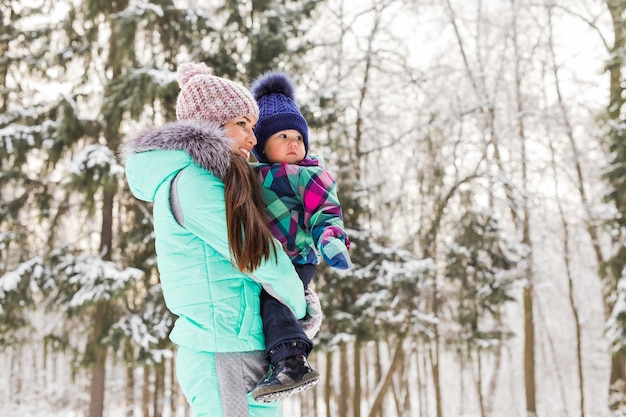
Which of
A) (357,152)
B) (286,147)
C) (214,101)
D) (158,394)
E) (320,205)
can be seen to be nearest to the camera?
(320,205)

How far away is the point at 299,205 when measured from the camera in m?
1.82

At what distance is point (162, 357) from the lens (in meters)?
8.08

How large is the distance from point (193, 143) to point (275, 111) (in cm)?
53

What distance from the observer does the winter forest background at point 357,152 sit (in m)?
8.44

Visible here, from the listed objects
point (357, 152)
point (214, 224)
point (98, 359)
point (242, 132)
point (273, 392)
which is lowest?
point (98, 359)

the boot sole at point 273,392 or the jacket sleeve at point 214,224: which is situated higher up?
the jacket sleeve at point 214,224

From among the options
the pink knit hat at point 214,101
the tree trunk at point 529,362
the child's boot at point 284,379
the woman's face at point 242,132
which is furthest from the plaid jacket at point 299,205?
the tree trunk at point 529,362

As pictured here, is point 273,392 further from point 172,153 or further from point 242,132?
point 242,132

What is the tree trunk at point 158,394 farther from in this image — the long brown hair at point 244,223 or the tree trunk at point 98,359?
the long brown hair at point 244,223

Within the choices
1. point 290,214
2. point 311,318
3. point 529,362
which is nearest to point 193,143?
point 290,214

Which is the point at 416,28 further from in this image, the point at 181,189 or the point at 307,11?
the point at 181,189

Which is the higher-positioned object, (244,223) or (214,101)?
(214,101)

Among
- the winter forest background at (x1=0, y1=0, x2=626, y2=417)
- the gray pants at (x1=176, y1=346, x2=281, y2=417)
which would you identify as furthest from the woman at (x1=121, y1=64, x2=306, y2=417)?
the winter forest background at (x1=0, y1=0, x2=626, y2=417)

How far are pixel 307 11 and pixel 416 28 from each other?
3353mm
